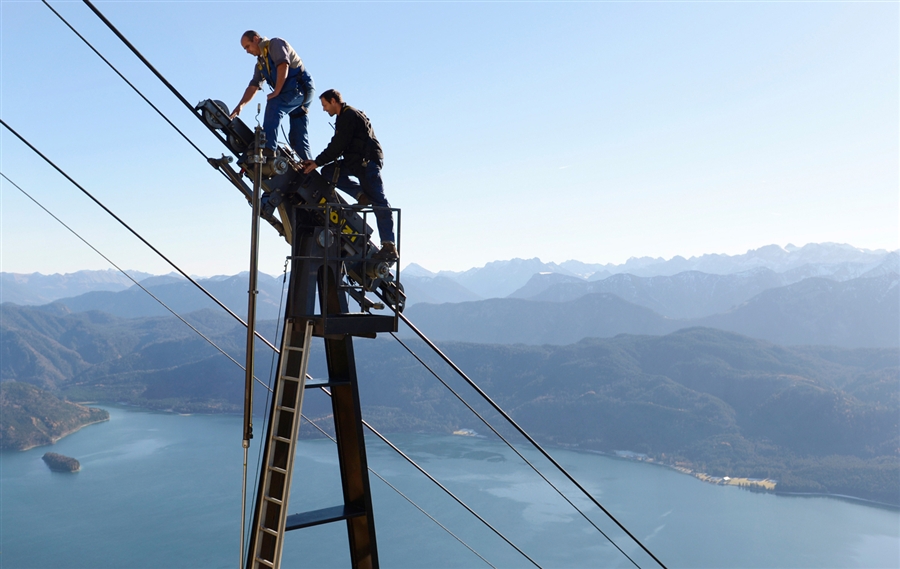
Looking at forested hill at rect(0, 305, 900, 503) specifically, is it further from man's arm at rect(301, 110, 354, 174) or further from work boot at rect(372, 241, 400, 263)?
man's arm at rect(301, 110, 354, 174)

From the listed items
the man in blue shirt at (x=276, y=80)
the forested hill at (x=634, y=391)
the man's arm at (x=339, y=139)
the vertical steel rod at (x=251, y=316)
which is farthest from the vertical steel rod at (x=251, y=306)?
the forested hill at (x=634, y=391)

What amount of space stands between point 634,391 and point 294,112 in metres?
138

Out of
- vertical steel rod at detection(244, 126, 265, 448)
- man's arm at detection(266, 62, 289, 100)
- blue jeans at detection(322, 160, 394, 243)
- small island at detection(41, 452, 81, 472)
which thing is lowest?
small island at detection(41, 452, 81, 472)

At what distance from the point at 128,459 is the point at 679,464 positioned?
82.8 meters

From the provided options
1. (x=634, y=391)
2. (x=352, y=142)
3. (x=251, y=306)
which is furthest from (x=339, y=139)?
(x=634, y=391)

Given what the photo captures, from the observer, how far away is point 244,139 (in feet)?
15.0

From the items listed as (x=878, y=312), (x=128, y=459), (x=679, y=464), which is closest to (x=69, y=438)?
(x=128, y=459)

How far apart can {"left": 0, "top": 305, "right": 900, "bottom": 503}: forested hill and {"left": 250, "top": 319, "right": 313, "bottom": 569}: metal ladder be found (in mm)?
107751

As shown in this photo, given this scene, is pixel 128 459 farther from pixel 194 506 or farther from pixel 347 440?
pixel 347 440

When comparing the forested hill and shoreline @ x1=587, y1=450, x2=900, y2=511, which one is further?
the forested hill

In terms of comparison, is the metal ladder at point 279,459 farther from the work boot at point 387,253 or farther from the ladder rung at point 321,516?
the work boot at point 387,253

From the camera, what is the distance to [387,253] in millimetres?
5152

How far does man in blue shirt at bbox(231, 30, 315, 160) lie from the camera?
475 cm

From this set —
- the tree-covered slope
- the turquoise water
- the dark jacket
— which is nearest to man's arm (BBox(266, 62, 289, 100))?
the dark jacket
